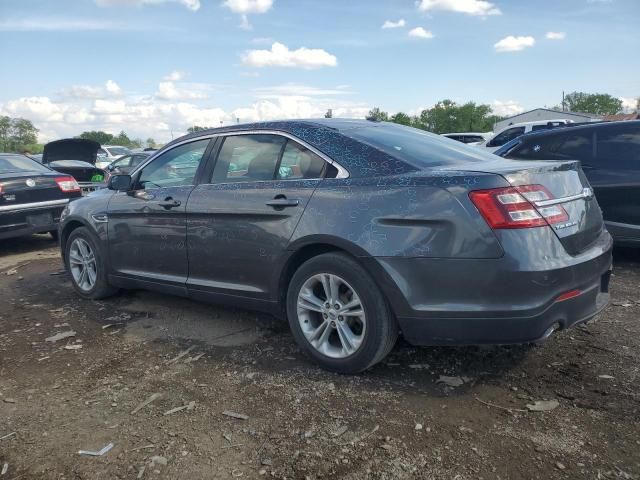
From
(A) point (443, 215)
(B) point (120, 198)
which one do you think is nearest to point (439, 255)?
(A) point (443, 215)

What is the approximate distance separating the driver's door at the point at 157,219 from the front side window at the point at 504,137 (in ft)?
43.2

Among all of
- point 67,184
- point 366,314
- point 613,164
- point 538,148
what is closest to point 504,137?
point 538,148

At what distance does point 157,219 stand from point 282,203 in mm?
1413

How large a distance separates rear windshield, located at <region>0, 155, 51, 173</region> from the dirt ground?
4.62 metres

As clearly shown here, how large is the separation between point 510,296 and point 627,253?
4420 mm

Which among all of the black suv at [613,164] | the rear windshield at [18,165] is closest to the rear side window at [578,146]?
the black suv at [613,164]

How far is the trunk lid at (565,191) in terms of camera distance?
306 cm

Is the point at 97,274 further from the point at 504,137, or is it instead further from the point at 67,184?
the point at 504,137

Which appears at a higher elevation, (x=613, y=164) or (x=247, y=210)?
(x=613, y=164)

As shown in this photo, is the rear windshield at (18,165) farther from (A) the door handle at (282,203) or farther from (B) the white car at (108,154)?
(B) the white car at (108,154)

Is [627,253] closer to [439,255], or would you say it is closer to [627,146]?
[627,146]

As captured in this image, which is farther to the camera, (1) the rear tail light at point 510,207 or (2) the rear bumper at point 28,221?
(2) the rear bumper at point 28,221

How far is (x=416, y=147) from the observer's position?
147 inches

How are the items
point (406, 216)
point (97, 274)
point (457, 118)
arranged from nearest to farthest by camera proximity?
point (406, 216) < point (97, 274) < point (457, 118)
